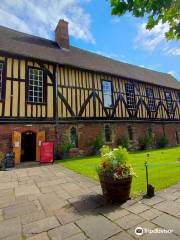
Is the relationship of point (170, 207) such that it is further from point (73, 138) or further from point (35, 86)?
point (35, 86)

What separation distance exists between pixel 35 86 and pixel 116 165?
9248 millimetres

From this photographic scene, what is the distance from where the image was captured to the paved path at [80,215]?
2768 mm

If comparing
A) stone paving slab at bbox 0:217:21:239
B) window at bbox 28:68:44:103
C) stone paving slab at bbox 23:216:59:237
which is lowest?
stone paving slab at bbox 0:217:21:239

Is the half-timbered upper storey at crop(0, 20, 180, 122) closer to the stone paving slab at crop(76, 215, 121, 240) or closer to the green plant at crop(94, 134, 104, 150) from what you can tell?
the green plant at crop(94, 134, 104, 150)

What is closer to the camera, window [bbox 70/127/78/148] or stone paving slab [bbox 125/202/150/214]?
stone paving slab [bbox 125/202/150/214]

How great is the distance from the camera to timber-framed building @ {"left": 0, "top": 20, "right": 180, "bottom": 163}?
10.7 metres

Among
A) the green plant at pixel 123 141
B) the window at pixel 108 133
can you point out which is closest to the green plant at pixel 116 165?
the window at pixel 108 133

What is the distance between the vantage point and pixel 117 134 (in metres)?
14.8

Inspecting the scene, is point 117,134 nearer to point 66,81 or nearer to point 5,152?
point 66,81

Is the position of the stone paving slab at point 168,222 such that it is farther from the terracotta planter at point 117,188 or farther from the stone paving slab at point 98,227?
the terracotta planter at point 117,188

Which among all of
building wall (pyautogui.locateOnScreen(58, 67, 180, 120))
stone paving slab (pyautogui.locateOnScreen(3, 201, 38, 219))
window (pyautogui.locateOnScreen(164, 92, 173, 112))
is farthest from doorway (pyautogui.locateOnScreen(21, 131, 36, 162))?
window (pyautogui.locateOnScreen(164, 92, 173, 112))

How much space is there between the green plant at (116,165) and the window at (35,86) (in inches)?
331

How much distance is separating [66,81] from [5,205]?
987 cm

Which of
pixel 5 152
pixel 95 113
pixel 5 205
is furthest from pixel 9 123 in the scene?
pixel 5 205
